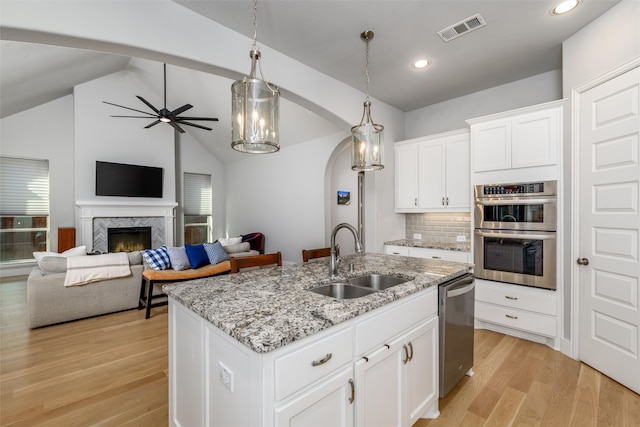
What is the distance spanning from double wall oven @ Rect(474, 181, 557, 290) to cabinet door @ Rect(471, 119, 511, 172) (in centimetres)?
25

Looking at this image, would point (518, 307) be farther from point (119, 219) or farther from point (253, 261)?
point (119, 219)

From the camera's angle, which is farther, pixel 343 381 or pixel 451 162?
pixel 451 162

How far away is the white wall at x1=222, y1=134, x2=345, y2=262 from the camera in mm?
5875

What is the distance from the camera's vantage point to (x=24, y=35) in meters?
1.59

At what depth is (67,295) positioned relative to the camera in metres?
3.40

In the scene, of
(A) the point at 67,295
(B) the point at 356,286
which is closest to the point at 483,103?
(B) the point at 356,286

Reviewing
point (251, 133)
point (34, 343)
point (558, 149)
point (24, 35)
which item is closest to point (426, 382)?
point (251, 133)

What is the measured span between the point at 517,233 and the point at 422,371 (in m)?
1.98

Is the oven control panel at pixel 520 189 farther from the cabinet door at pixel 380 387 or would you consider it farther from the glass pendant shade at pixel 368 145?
the cabinet door at pixel 380 387

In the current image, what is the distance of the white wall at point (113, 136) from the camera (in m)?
5.89

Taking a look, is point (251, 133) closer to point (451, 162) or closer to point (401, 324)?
point (401, 324)

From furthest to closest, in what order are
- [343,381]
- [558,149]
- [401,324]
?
1. [558,149]
2. [401,324]
3. [343,381]

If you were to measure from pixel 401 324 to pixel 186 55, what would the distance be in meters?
2.32

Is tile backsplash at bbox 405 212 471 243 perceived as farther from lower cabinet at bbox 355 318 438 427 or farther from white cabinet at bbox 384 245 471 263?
lower cabinet at bbox 355 318 438 427
